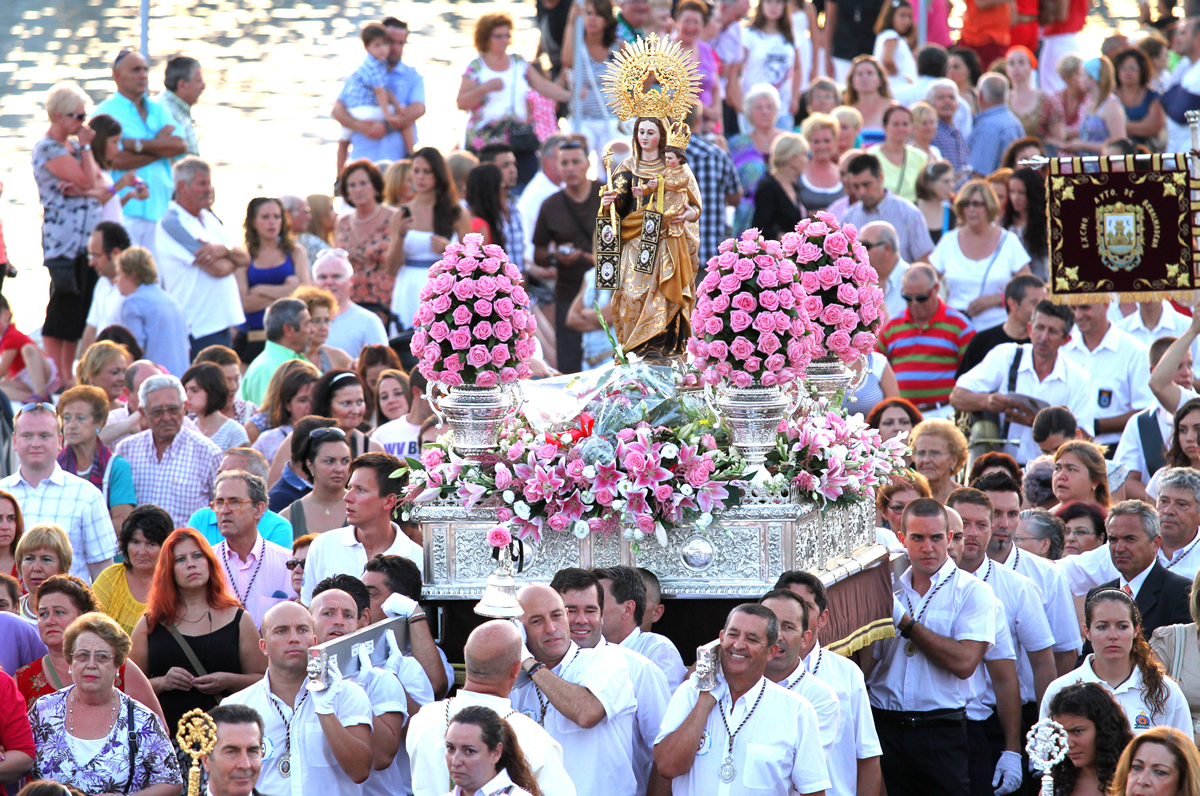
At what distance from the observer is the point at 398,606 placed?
8.30m

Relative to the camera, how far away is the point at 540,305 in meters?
14.9

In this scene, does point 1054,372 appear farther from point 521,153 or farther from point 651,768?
point 521,153

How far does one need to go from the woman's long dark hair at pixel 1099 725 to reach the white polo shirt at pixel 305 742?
282cm

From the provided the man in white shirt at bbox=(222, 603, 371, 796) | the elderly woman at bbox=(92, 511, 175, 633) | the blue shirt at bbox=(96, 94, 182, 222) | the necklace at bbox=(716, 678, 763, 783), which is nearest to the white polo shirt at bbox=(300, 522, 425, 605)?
the elderly woman at bbox=(92, 511, 175, 633)

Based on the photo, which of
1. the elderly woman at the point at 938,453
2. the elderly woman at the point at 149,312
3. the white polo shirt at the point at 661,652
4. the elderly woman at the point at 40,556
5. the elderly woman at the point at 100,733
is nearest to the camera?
the elderly woman at the point at 100,733

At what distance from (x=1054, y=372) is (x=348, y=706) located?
5798 millimetres

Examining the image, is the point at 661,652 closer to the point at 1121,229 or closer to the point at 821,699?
the point at 821,699

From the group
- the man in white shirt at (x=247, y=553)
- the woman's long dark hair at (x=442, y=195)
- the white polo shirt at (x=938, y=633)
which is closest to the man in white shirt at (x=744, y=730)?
the white polo shirt at (x=938, y=633)

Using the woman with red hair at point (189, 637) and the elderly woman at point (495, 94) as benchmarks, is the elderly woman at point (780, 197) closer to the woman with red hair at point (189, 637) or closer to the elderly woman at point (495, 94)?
the elderly woman at point (495, 94)

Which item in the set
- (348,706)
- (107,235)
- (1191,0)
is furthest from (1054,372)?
(1191,0)

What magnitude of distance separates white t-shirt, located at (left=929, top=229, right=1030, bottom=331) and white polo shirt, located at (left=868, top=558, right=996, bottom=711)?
4.98 meters

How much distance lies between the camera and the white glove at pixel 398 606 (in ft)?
27.2

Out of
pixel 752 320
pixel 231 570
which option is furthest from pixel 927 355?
pixel 231 570

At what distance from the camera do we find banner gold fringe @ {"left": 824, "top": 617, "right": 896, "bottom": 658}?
27.7ft
